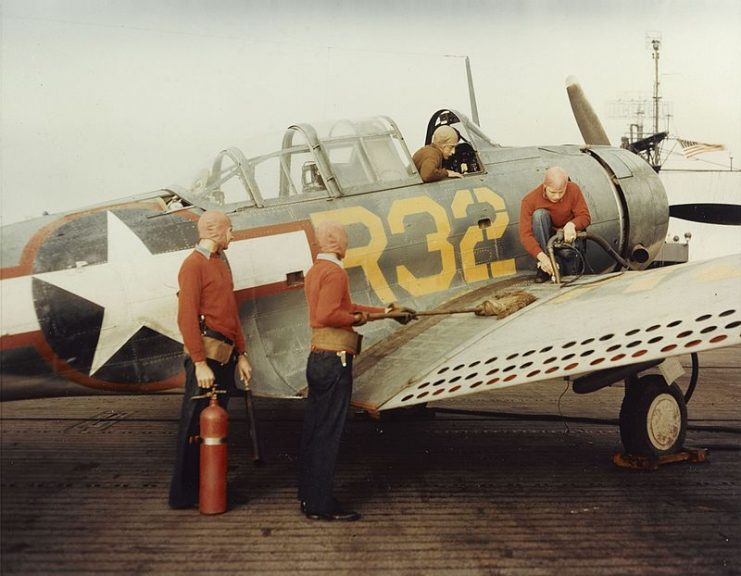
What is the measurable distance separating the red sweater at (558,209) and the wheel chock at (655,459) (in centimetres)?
170

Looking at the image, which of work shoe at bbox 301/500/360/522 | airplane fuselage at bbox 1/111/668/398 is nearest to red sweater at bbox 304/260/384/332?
airplane fuselage at bbox 1/111/668/398

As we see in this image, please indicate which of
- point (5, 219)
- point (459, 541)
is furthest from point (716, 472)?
point (5, 219)

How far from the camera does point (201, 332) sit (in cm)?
376

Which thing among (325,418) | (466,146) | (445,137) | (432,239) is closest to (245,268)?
(325,418)

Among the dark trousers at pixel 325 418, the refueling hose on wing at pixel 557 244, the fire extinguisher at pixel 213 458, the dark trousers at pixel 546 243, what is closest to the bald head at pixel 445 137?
the dark trousers at pixel 546 243

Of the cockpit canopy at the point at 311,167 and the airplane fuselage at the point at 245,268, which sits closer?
the airplane fuselage at the point at 245,268

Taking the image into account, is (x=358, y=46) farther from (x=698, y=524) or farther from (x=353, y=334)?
(x=698, y=524)

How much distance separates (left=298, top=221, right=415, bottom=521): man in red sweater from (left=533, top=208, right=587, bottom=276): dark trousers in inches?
84.2

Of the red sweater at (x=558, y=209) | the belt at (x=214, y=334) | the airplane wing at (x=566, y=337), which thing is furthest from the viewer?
the red sweater at (x=558, y=209)

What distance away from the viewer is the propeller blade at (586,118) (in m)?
8.34

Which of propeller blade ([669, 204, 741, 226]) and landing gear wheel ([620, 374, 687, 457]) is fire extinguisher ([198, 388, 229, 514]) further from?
propeller blade ([669, 204, 741, 226])

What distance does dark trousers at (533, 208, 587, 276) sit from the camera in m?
5.25

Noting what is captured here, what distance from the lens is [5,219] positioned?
4172 millimetres

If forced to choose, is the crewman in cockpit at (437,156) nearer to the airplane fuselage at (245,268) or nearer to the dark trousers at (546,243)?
the airplane fuselage at (245,268)
